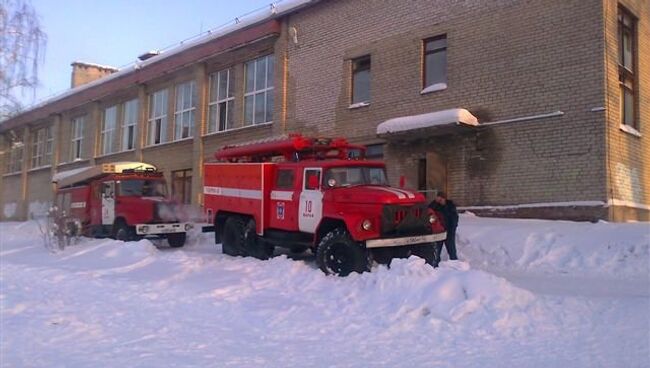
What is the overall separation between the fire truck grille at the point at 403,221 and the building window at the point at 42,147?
31262 millimetres

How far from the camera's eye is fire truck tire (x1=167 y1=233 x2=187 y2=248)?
57.8ft

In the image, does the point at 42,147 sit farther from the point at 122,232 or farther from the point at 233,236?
the point at 233,236

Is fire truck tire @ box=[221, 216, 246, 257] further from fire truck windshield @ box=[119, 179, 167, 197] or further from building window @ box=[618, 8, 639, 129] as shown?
building window @ box=[618, 8, 639, 129]

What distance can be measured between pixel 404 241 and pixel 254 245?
414 centimetres

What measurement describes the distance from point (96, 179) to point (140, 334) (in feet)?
46.2

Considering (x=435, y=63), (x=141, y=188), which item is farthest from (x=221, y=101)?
(x=435, y=63)

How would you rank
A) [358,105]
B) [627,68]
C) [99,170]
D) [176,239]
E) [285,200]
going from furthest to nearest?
1. [99,170]
2. [358,105]
3. [176,239]
4. [627,68]
5. [285,200]

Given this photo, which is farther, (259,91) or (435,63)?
(259,91)

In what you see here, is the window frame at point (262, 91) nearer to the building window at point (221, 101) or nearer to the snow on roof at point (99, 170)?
the building window at point (221, 101)

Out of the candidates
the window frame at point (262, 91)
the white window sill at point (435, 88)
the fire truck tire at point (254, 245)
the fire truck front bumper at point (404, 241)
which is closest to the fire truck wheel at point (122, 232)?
the fire truck tire at point (254, 245)

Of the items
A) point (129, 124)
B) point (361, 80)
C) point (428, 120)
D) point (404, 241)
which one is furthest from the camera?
point (129, 124)

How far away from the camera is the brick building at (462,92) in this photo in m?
13.6

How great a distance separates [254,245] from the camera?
1295cm

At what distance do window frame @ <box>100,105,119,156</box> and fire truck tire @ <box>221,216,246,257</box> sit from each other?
753 inches
